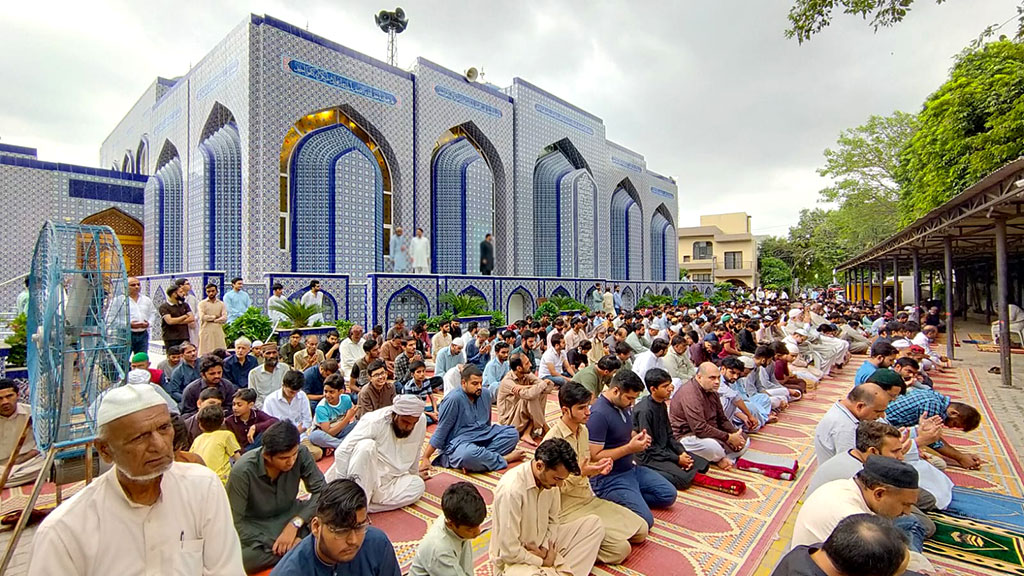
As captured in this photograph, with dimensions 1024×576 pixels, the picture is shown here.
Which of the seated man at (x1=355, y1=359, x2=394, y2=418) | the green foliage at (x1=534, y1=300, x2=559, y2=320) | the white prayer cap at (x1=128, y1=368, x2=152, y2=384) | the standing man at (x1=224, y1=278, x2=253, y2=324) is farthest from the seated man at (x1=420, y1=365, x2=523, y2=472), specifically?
the green foliage at (x1=534, y1=300, x2=559, y2=320)

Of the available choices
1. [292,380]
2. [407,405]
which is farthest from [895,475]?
[292,380]

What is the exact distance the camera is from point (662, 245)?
82.8 feet

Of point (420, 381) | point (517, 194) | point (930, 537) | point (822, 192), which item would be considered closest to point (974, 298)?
point (822, 192)

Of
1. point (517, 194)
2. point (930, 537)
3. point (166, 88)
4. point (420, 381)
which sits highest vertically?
point (166, 88)

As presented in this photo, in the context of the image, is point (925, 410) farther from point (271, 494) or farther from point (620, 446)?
point (271, 494)

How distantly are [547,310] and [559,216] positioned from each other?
3.94m

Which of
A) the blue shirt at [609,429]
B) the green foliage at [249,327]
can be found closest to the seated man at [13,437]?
the blue shirt at [609,429]

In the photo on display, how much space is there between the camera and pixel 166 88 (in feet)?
53.6

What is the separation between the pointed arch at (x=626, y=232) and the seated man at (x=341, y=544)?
19.8m

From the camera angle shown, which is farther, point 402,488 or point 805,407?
point 805,407

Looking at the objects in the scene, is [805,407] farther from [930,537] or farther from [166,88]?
[166,88]

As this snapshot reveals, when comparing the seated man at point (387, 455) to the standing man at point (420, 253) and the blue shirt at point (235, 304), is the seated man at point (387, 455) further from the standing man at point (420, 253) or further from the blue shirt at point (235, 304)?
the standing man at point (420, 253)

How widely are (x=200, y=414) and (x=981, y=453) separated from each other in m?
6.51

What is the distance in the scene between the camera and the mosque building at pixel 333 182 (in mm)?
11094
